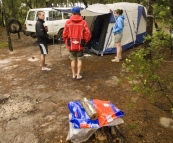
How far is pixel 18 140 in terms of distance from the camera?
3076 millimetres

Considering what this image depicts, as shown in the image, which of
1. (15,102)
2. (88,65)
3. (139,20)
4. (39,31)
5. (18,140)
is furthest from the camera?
(139,20)

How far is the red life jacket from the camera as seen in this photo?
4.93m

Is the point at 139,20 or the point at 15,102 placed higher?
the point at 139,20

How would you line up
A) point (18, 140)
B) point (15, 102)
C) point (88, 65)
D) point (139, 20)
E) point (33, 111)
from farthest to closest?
point (139, 20) → point (88, 65) → point (15, 102) → point (33, 111) → point (18, 140)

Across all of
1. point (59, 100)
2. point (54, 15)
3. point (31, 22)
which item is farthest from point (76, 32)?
point (31, 22)

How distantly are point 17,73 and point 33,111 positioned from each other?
2.56m

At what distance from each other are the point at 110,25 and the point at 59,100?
4.15 metres

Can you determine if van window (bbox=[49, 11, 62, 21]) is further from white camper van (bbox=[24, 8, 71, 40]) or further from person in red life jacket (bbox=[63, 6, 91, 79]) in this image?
person in red life jacket (bbox=[63, 6, 91, 79])

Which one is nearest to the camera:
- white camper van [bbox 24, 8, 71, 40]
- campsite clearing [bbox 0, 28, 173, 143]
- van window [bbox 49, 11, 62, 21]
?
campsite clearing [bbox 0, 28, 173, 143]

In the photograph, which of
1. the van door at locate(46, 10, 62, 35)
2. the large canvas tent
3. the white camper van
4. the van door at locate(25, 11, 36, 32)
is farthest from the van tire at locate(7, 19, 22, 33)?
the large canvas tent

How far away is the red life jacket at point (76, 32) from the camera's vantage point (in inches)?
194

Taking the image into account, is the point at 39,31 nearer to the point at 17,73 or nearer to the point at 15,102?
the point at 17,73

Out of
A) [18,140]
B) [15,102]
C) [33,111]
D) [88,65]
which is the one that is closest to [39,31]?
[88,65]

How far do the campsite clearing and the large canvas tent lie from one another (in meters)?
0.69
